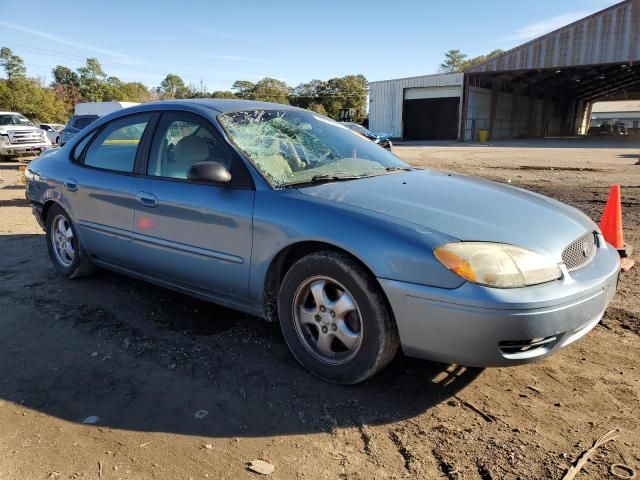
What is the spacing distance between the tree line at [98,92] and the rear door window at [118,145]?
42.6 meters

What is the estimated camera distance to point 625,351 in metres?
3.29

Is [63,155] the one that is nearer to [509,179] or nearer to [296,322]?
[296,322]

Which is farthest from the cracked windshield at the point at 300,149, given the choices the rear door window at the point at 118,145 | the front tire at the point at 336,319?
the rear door window at the point at 118,145

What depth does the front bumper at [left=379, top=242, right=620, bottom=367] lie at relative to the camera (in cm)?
238

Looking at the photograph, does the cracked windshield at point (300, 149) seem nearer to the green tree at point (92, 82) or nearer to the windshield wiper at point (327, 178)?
the windshield wiper at point (327, 178)

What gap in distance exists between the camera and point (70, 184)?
177 inches

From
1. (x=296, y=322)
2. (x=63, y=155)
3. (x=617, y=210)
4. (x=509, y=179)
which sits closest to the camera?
(x=296, y=322)

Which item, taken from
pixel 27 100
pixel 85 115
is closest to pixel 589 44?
pixel 85 115

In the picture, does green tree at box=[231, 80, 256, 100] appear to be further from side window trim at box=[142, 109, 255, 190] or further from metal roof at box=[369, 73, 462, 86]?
side window trim at box=[142, 109, 255, 190]

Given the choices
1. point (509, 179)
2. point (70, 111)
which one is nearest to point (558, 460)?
point (509, 179)

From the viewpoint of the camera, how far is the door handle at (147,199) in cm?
370

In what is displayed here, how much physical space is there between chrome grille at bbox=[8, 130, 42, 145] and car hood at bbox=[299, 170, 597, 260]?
19.1 m

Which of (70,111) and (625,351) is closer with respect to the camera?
(625,351)

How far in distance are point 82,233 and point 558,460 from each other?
399 cm
